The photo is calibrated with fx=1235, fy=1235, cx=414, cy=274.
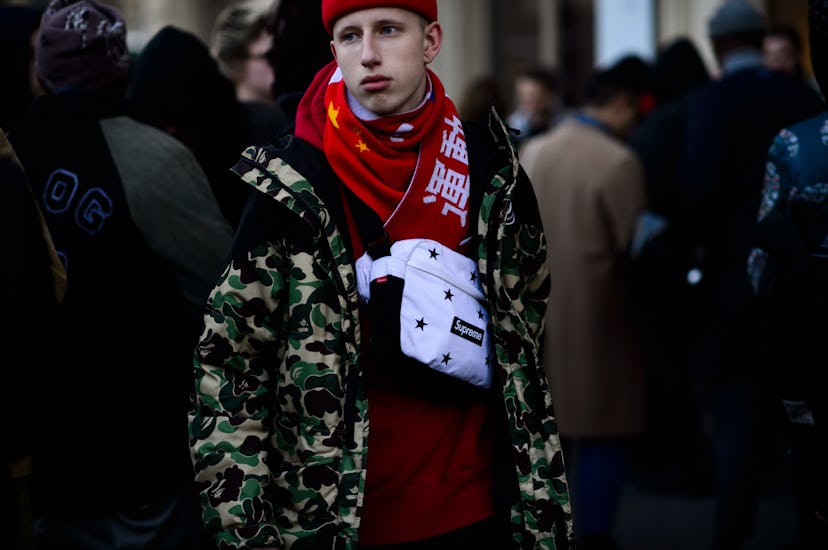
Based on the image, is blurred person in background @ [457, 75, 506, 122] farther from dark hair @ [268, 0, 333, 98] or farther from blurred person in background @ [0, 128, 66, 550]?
blurred person in background @ [0, 128, 66, 550]

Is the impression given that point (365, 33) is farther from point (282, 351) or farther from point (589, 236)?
point (589, 236)

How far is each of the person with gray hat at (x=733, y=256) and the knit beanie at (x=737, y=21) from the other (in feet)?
1.07

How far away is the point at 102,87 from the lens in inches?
136

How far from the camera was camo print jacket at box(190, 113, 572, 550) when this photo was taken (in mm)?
2506

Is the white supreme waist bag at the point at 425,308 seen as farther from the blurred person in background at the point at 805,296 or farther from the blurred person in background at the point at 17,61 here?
the blurred person in background at the point at 17,61

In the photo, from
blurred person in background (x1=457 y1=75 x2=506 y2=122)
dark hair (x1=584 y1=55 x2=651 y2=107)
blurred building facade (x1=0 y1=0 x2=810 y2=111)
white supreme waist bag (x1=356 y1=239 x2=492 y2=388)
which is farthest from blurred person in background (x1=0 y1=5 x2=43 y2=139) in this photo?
blurred building facade (x1=0 y1=0 x2=810 y2=111)

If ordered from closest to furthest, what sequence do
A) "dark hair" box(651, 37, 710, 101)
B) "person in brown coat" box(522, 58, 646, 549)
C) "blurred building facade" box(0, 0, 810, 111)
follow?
"person in brown coat" box(522, 58, 646, 549)
"dark hair" box(651, 37, 710, 101)
"blurred building facade" box(0, 0, 810, 111)

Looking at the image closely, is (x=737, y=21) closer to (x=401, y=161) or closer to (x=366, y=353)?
(x=401, y=161)

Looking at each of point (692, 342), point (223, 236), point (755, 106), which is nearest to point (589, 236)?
point (692, 342)

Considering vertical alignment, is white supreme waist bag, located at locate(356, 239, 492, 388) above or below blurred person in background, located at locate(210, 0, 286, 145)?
below

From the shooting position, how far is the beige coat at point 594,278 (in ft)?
18.5

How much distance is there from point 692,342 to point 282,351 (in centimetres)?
324

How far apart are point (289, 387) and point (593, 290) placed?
3299 mm

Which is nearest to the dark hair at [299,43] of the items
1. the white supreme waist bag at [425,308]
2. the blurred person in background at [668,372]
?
the white supreme waist bag at [425,308]
